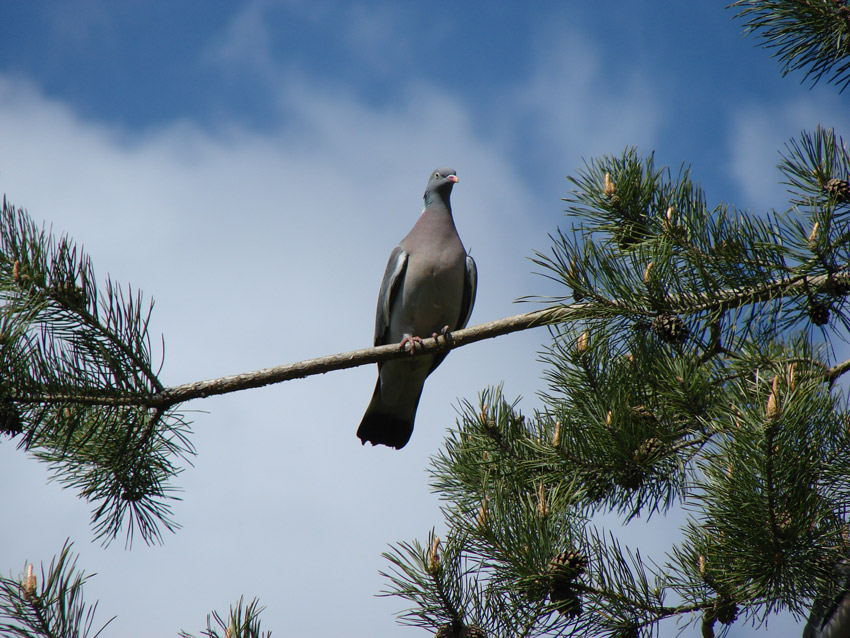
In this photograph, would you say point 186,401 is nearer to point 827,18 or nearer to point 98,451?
point 98,451

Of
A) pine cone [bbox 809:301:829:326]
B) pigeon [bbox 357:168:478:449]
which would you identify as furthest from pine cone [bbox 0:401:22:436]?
pigeon [bbox 357:168:478:449]

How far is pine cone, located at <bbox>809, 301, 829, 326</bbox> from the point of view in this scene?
205 cm

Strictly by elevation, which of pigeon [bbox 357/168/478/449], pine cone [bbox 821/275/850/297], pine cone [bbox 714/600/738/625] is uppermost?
pigeon [bbox 357/168/478/449]

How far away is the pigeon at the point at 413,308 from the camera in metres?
4.04

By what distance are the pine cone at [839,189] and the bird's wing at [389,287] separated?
7.83 feet

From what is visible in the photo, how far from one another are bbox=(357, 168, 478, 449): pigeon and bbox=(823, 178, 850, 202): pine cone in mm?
2171

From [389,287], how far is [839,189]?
249cm

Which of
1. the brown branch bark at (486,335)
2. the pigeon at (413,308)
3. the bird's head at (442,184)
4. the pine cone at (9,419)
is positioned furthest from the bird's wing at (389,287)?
the pine cone at (9,419)

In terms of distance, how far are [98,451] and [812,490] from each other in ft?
6.55

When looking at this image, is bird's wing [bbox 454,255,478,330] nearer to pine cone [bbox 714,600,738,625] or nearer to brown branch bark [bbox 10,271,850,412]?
brown branch bark [bbox 10,271,850,412]

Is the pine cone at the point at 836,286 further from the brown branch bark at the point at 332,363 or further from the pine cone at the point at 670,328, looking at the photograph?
the brown branch bark at the point at 332,363

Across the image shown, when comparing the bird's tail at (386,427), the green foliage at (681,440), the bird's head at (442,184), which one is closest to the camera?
the green foliage at (681,440)

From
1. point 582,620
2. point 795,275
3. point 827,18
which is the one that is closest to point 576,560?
Answer: point 582,620

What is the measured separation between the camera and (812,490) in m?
1.69
